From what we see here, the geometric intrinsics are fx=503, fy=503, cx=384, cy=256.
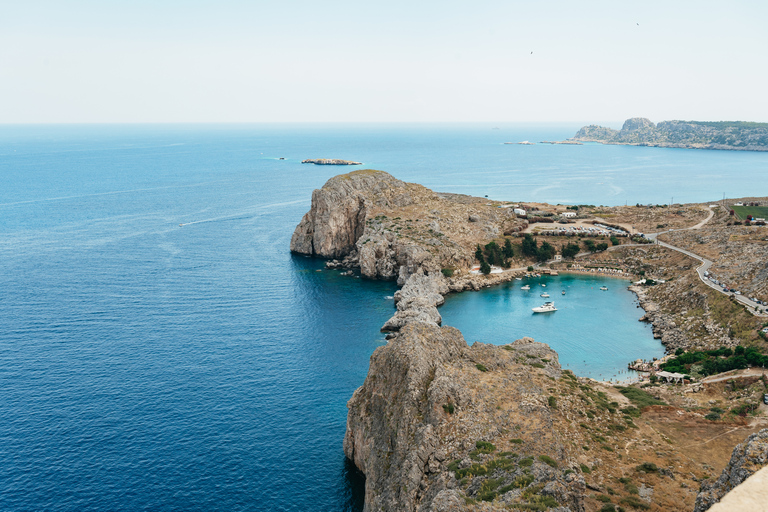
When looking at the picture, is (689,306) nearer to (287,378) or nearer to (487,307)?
(487,307)

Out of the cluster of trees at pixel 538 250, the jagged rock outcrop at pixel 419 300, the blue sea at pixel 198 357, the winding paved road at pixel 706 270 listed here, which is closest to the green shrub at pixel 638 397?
the blue sea at pixel 198 357

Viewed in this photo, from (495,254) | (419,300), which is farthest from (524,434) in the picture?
(495,254)

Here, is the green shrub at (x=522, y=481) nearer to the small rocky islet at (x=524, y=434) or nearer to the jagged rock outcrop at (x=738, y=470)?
the small rocky islet at (x=524, y=434)

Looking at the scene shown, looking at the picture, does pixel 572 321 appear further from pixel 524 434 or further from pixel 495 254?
pixel 524 434

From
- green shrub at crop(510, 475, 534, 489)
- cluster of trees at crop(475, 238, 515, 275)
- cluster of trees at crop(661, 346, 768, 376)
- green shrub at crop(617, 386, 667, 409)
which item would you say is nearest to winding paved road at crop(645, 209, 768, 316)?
cluster of trees at crop(661, 346, 768, 376)

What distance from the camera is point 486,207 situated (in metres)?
158

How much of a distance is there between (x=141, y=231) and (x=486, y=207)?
107474 mm

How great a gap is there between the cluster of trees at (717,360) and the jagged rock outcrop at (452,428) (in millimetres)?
24025

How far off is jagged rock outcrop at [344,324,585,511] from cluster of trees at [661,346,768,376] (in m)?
24.0

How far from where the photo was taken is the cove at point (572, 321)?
263ft

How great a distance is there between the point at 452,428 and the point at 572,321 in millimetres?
60172

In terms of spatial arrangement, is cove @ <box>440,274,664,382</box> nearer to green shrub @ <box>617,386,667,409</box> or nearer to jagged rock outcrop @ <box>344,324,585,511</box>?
green shrub @ <box>617,386,667,409</box>

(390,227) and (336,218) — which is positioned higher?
(336,218)

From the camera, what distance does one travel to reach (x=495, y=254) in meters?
129
